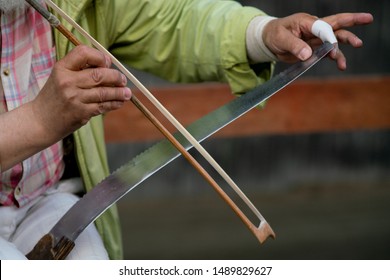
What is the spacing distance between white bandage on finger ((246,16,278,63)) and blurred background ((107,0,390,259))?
5.02 ft

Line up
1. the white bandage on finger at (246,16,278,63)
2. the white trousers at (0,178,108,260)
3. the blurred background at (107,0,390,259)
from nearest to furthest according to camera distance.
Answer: the white trousers at (0,178,108,260) → the white bandage on finger at (246,16,278,63) → the blurred background at (107,0,390,259)

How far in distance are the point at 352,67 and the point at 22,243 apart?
7.70ft

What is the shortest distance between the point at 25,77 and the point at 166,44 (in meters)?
0.34

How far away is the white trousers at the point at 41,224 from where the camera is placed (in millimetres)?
1436

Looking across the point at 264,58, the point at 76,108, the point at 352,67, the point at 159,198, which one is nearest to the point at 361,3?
the point at 352,67

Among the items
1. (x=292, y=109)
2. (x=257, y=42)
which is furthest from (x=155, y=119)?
(x=292, y=109)

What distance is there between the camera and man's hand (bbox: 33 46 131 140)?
121cm

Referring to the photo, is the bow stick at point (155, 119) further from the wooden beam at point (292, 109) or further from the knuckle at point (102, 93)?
the wooden beam at point (292, 109)

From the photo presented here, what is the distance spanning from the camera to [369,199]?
3676 mm

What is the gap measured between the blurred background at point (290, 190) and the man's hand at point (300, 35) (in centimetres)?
158

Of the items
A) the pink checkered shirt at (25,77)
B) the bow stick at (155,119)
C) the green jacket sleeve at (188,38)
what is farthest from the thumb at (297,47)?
the pink checkered shirt at (25,77)

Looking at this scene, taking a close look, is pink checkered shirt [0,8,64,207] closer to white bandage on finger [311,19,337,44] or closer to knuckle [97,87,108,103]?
knuckle [97,87,108,103]

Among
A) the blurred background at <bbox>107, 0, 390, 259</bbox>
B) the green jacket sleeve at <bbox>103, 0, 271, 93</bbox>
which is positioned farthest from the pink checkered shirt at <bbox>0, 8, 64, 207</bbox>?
the blurred background at <bbox>107, 0, 390, 259</bbox>
